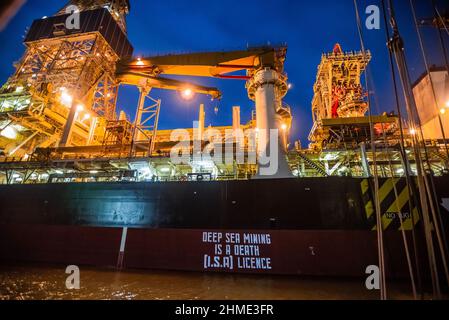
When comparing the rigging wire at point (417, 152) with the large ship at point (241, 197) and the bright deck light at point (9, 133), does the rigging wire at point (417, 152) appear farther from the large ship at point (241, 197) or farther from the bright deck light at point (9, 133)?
the bright deck light at point (9, 133)

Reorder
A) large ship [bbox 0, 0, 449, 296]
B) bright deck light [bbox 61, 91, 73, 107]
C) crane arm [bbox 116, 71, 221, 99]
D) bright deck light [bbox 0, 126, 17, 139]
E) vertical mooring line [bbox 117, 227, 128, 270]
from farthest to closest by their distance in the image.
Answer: bright deck light [bbox 61, 91, 73, 107], bright deck light [bbox 0, 126, 17, 139], crane arm [bbox 116, 71, 221, 99], vertical mooring line [bbox 117, 227, 128, 270], large ship [bbox 0, 0, 449, 296]

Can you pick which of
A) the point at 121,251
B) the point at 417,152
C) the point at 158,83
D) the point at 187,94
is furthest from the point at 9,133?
the point at 417,152

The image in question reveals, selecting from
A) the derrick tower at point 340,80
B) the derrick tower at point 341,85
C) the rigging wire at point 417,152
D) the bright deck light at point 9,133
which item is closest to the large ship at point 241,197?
the rigging wire at point 417,152

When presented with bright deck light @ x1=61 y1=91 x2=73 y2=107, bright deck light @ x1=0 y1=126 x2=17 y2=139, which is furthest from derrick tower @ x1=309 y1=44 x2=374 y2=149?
bright deck light @ x1=0 y1=126 x2=17 y2=139

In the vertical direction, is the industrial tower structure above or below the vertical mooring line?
above

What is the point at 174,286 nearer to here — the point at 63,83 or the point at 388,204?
the point at 388,204

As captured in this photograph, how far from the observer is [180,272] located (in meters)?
10.6

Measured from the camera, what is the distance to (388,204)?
10.4 m

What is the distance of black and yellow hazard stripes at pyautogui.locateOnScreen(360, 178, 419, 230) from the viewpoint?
10.1m

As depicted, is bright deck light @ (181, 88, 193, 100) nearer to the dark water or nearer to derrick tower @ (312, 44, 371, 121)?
derrick tower @ (312, 44, 371, 121)

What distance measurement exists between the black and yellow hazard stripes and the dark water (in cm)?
254
